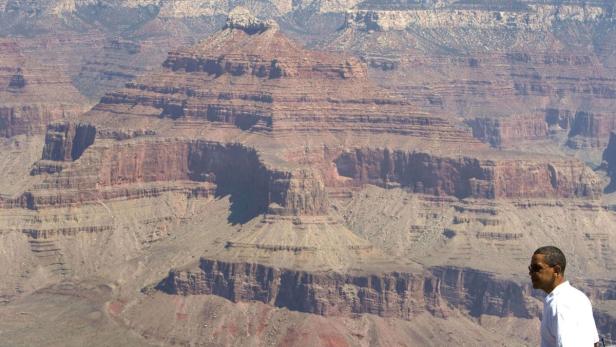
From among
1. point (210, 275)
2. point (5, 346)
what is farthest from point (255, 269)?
point (5, 346)

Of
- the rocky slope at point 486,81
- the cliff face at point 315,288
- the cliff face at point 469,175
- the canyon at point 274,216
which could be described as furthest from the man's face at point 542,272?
the rocky slope at point 486,81

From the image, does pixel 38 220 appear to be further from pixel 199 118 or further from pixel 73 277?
pixel 199 118

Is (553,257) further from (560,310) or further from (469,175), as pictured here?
(469,175)

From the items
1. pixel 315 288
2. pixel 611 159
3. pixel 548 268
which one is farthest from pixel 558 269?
pixel 611 159

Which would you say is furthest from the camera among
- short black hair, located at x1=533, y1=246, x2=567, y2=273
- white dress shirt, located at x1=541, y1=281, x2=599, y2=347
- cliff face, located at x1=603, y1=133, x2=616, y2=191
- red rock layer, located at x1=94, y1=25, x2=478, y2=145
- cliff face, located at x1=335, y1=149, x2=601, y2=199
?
cliff face, located at x1=603, y1=133, x2=616, y2=191

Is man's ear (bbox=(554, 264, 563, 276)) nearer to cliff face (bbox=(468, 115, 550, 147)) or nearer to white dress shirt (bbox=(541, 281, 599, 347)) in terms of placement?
white dress shirt (bbox=(541, 281, 599, 347))

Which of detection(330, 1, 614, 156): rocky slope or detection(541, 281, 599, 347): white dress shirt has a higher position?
detection(330, 1, 614, 156): rocky slope

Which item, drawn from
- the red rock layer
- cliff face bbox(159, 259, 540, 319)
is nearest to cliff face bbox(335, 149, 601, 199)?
the red rock layer

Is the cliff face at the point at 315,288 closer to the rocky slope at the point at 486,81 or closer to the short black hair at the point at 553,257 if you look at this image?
the rocky slope at the point at 486,81
